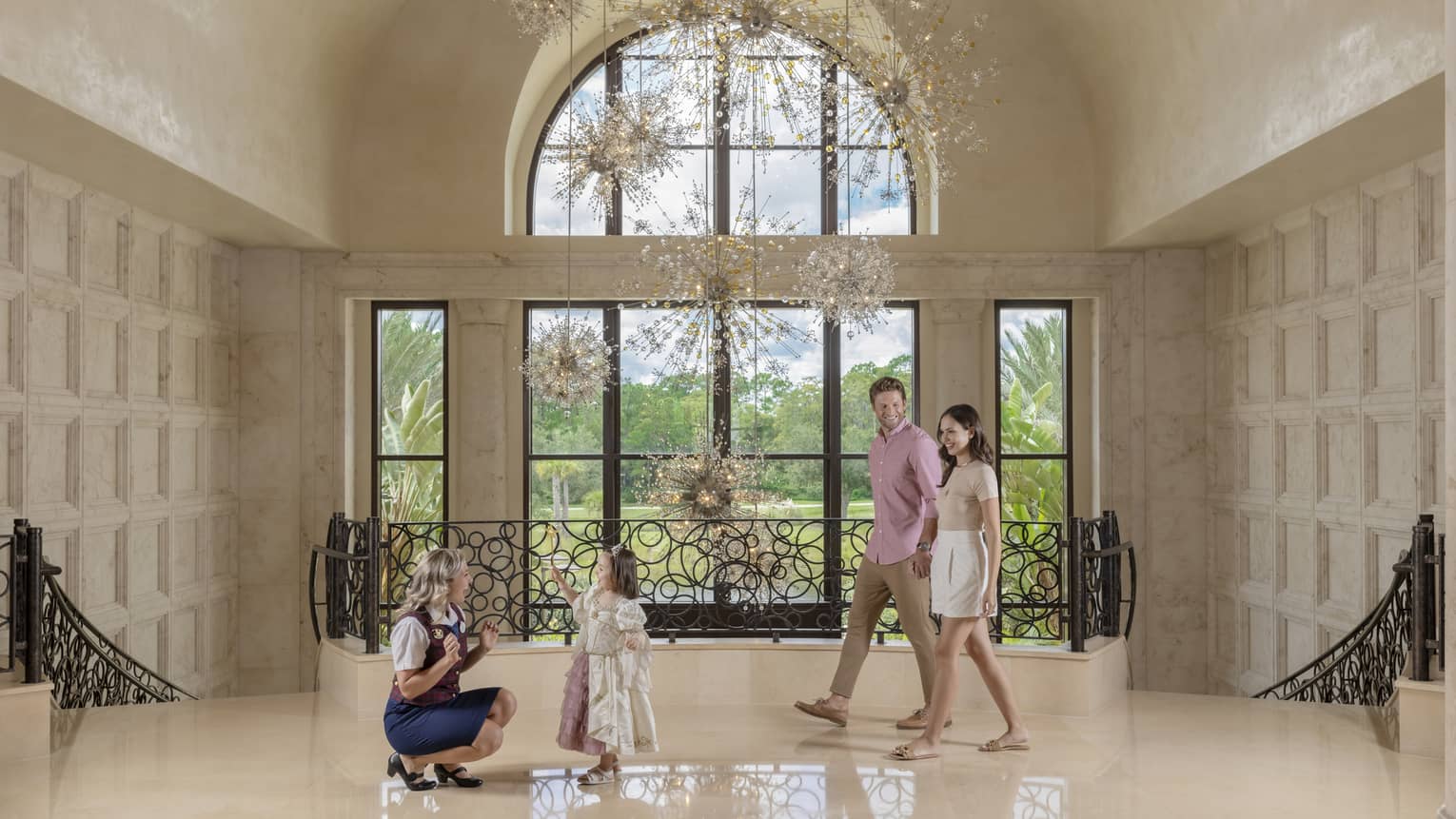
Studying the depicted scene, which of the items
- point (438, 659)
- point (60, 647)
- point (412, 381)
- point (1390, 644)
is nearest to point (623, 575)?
point (438, 659)

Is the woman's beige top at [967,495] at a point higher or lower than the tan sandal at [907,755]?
higher

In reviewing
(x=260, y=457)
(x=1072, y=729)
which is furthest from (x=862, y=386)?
(x=260, y=457)

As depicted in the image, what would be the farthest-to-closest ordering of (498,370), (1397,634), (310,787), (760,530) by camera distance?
(498,370) < (760,530) < (1397,634) < (310,787)

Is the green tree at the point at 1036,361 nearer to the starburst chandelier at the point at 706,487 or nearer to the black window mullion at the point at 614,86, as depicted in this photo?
the starburst chandelier at the point at 706,487

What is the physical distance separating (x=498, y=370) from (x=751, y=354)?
6.76ft

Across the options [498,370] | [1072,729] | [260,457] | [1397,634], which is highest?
[498,370]

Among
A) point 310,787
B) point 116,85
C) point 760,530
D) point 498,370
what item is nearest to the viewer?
point 310,787

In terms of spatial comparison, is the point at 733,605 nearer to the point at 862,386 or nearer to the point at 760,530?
the point at 760,530

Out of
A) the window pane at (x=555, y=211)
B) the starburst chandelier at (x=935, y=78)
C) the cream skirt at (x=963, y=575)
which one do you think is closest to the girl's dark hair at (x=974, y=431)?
the cream skirt at (x=963, y=575)

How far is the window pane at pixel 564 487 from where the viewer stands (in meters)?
9.59

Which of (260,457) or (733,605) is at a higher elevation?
(260,457)

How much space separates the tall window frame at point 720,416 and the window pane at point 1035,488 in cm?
97

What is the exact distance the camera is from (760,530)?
8766 millimetres

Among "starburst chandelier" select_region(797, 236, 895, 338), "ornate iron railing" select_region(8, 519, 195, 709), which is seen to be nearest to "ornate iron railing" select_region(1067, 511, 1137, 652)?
"starburst chandelier" select_region(797, 236, 895, 338)
